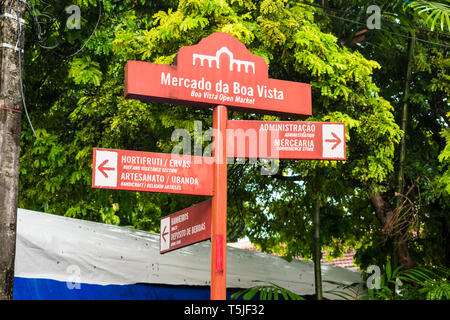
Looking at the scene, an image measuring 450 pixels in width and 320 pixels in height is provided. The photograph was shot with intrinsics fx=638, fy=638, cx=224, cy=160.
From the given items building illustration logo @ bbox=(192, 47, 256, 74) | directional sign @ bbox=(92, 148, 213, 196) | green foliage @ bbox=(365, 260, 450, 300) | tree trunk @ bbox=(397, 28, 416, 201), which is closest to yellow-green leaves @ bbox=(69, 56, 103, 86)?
building illustration logo @ bbox=(192, 47, 256, 74)

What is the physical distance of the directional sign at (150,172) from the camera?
18.4 ft

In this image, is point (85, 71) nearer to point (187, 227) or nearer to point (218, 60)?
point (218, 60)

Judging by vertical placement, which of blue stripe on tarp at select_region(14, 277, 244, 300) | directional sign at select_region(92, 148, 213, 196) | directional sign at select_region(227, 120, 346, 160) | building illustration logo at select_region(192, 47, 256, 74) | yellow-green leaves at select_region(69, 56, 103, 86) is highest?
yellow-green leaves at select_region(69, 56, 103, 86)

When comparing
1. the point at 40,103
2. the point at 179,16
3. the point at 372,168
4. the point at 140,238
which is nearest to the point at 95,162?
the point at 179,16

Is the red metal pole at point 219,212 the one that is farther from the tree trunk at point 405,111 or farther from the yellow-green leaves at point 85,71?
the tree trunk at point 405,111

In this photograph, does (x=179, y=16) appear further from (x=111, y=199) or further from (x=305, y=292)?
(x=305, y=292)

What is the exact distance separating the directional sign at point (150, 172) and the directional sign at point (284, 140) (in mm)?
363

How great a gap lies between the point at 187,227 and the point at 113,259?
12.1 feet

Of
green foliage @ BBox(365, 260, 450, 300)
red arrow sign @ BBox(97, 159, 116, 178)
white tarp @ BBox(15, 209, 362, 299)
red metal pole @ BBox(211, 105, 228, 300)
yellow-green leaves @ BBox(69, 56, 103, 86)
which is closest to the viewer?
red arrow sign @ BBox(97, 159, 116, 178)

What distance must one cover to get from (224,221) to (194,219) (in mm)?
366

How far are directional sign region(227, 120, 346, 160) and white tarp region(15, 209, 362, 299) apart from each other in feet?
12.9

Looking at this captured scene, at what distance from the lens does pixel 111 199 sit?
12.7 metres

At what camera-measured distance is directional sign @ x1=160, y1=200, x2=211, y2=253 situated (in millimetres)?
6047

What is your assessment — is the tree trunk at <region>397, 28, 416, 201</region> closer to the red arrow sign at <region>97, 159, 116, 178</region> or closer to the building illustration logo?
the building illustration logo
